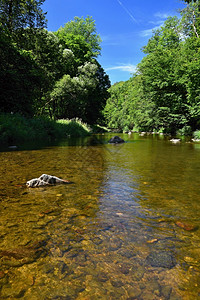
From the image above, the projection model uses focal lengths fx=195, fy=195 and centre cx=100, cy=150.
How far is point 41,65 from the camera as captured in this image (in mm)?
25844

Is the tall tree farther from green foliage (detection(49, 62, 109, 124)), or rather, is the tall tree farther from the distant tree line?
green foliage (detection(49, 62, 109, 124))

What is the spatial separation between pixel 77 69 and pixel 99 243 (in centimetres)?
3901

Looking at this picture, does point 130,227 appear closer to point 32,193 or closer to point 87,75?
point 32,193

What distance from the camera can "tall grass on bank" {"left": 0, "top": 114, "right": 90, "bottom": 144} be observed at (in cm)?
1302

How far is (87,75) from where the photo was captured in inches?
1348

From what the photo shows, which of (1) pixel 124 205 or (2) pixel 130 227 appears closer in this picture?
(2) pixel 130 227

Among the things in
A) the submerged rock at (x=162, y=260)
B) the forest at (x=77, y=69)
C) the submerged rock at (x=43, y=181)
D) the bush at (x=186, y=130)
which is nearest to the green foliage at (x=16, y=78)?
the forest at (x=77, y=69)

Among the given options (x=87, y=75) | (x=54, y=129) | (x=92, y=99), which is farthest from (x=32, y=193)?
(x=92, y=99)

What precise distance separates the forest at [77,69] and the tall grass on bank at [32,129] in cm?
137

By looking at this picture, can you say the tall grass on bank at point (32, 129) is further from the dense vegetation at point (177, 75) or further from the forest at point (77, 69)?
the dense vegetation at point (177, 75)

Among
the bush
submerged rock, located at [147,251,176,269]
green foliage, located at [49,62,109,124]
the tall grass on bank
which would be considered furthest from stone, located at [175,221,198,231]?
green foliage, located at [49,62,109,124]

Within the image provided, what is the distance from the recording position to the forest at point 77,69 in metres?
18.0

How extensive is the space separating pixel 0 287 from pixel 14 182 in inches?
113

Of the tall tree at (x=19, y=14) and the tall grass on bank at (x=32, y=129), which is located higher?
the tall tree at (x=19, y=14)
